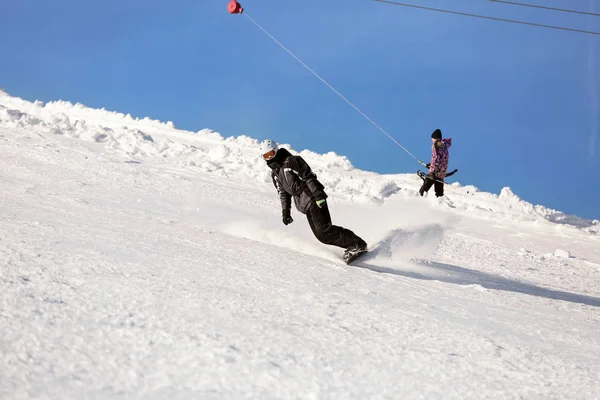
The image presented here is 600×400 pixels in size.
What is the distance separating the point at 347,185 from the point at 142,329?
16.2m

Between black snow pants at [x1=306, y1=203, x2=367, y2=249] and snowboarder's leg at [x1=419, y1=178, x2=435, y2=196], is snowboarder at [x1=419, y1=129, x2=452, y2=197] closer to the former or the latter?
snowboarder's leg at [x1=419, y1=178, x2=435, y2=196]

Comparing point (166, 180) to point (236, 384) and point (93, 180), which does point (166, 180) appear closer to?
point (93, 180)

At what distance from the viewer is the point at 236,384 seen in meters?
2.74

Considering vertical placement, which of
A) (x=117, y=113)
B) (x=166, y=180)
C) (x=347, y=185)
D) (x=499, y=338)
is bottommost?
(x=499, y=338)

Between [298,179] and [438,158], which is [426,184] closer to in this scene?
[438,158]

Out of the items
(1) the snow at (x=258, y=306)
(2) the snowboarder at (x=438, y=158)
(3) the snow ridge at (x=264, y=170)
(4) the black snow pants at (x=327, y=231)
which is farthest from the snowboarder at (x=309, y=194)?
(3) the snow ridge at (x=264, y=170)

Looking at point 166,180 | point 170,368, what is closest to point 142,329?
point 170,368

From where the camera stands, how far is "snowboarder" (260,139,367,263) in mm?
7977

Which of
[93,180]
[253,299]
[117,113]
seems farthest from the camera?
[117,113]

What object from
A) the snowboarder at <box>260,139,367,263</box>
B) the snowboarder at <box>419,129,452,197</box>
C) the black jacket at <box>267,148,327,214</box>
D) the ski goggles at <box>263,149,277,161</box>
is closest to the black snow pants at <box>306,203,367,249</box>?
the snowboarder at <box>260,139,367,263</box>

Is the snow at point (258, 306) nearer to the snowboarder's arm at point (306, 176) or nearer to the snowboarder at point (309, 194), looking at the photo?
the snowboarder at point (309, 194)

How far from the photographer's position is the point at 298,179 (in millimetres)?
8094

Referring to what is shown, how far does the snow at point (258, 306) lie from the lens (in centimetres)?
285

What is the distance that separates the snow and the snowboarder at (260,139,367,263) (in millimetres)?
332
